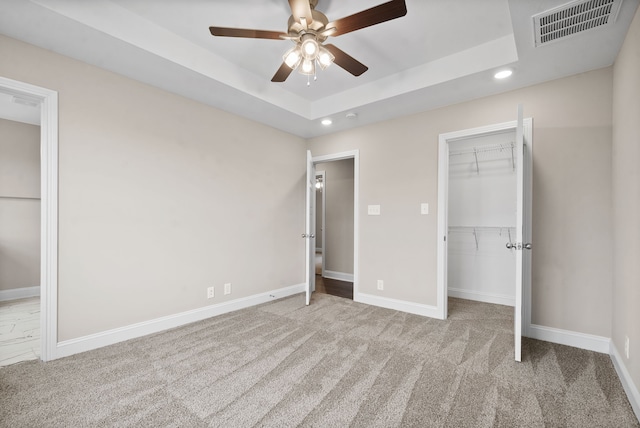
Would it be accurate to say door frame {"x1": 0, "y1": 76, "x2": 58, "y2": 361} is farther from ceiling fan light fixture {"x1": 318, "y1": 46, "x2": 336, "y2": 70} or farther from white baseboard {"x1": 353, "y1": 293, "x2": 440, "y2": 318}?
white baseboard {"x1": 353, "y1": 293, "x2": 440, "y2": 318}

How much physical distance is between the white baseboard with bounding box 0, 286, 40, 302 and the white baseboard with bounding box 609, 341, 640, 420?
6372 mm

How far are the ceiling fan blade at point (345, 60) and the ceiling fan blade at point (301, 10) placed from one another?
0.28 m

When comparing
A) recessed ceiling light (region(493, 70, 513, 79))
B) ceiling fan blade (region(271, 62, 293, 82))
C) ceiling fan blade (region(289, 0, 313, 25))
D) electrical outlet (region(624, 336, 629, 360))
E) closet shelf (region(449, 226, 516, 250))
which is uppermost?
recessed ceiling light (region(493, 70, 513, 79))

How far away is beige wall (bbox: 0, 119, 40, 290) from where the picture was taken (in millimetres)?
3916

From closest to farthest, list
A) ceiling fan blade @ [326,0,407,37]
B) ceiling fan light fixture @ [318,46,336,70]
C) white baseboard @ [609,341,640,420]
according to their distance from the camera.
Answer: ceiling fan blade @ [326,0,407,37], white baseboard @ [609,341,640,420], ceiling fan light fixture @ [318,46,336,70]

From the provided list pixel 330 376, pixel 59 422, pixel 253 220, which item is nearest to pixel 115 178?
pixel 253 220

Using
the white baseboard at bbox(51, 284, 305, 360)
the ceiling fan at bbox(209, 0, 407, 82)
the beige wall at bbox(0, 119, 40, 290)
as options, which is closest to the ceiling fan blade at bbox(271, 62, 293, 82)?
the ceiling fan at bbox(209, 0, 407, 82)

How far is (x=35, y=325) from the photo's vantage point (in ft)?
9.88

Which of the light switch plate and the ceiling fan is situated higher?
the ceiling fan

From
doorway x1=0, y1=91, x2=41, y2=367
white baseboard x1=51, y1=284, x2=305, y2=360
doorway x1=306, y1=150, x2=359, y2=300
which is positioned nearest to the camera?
white baseboard x1=51, y1=284, x2=305, y2=360

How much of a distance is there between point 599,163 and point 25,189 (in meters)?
6.71

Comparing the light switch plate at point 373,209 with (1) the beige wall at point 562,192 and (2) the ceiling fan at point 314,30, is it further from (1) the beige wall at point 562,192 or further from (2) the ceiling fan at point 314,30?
(2) the ceiling fan at point 314,30

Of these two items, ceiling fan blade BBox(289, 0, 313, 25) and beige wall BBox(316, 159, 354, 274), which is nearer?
ceiling fan blade BBox(289, 0, 313, 25)

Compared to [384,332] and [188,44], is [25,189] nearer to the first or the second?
[188,44]
